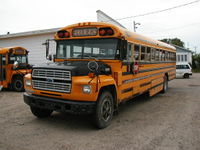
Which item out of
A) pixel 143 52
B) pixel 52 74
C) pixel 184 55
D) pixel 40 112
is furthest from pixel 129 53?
pixel 184 55

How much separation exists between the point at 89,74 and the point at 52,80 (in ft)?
2.90

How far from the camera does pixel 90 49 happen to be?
5113mm

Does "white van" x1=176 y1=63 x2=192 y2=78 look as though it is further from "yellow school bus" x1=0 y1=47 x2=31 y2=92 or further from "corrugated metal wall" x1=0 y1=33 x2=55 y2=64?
"yellow school bus" x1=0 y1=47 x2=31 y2=92

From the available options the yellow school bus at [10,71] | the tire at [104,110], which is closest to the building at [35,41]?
the yellow school bus at [10,71]

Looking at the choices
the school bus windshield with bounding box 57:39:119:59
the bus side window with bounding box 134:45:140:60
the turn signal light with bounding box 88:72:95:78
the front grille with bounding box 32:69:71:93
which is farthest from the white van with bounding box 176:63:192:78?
the front grille with bounding box 32:69:71:93

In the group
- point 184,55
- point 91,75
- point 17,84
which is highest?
point 184,55

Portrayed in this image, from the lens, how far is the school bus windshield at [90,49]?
4.95 metres

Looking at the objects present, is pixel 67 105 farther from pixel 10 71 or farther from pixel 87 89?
pixel 10 71

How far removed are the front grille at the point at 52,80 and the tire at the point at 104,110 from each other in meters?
0.80

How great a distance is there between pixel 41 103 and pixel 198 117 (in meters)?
4.46

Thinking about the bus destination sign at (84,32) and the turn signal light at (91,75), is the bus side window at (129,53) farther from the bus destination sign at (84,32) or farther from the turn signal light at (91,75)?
the turn signal light at (91,75)

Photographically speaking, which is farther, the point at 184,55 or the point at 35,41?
the point at 184,55

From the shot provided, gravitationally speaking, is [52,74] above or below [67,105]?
above

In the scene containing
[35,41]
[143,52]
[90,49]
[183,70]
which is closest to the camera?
[90,49]
